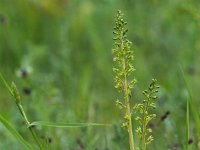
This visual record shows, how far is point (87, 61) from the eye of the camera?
5.35m

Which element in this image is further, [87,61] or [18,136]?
[87,61]

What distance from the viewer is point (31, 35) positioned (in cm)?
565

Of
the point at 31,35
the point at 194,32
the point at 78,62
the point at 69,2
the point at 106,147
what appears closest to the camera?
the point at 106,147

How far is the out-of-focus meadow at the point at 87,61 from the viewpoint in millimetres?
3270

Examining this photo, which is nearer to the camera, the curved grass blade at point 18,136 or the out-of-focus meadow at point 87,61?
the curved grass blade at point 18,136

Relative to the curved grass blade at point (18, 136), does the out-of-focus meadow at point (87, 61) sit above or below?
above

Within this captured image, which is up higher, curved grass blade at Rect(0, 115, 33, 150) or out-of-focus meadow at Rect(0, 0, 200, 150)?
out-of-focus meadow at Rect(0, 0, 200, 150)

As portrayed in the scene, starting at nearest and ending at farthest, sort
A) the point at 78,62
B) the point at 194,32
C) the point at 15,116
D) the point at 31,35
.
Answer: the point at 15,116, the point at 194,32, the point at 78,62, the point at 31,35

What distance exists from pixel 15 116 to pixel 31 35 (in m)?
2.30

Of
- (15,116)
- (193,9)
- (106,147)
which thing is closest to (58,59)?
(15,116)

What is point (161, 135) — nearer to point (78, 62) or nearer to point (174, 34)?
point (78, 62)

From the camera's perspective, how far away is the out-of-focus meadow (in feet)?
10.7

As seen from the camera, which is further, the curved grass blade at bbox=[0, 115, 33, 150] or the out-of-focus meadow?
the out-of-focus meadow

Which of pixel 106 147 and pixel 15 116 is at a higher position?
pixel 15 116
